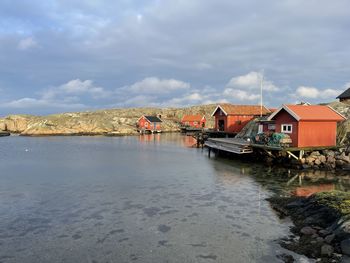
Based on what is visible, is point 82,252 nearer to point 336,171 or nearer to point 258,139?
point 336,171

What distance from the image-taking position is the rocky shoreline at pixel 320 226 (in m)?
11.5

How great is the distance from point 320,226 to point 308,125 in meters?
20.7

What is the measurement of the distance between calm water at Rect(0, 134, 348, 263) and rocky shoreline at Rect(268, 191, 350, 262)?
66cm

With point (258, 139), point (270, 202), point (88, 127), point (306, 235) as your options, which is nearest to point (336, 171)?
point (258, 139)

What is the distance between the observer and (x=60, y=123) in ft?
319

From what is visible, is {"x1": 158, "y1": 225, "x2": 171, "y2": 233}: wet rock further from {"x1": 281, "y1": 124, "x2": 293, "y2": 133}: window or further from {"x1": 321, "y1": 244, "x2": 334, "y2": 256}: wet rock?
{"x1": 281, "y1": 124, "x2": 293, "y2": 133}: window

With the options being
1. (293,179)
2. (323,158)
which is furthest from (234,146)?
(293,179)

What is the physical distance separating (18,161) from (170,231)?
30361 mm

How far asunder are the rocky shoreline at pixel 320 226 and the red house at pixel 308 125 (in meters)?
15.9

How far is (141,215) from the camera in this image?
16828 mm

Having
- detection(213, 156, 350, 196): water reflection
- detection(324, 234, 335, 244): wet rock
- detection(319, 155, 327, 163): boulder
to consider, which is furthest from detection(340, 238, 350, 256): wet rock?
detection(319, 155, 327, 163): boulder

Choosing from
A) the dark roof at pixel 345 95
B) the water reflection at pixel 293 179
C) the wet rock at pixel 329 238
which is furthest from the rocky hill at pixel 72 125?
the wet rock at pixel 329 238

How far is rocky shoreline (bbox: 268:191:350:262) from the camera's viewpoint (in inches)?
452

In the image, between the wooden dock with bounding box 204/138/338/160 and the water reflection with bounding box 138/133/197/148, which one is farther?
the water reflection with bounding box 138/133/197/148
